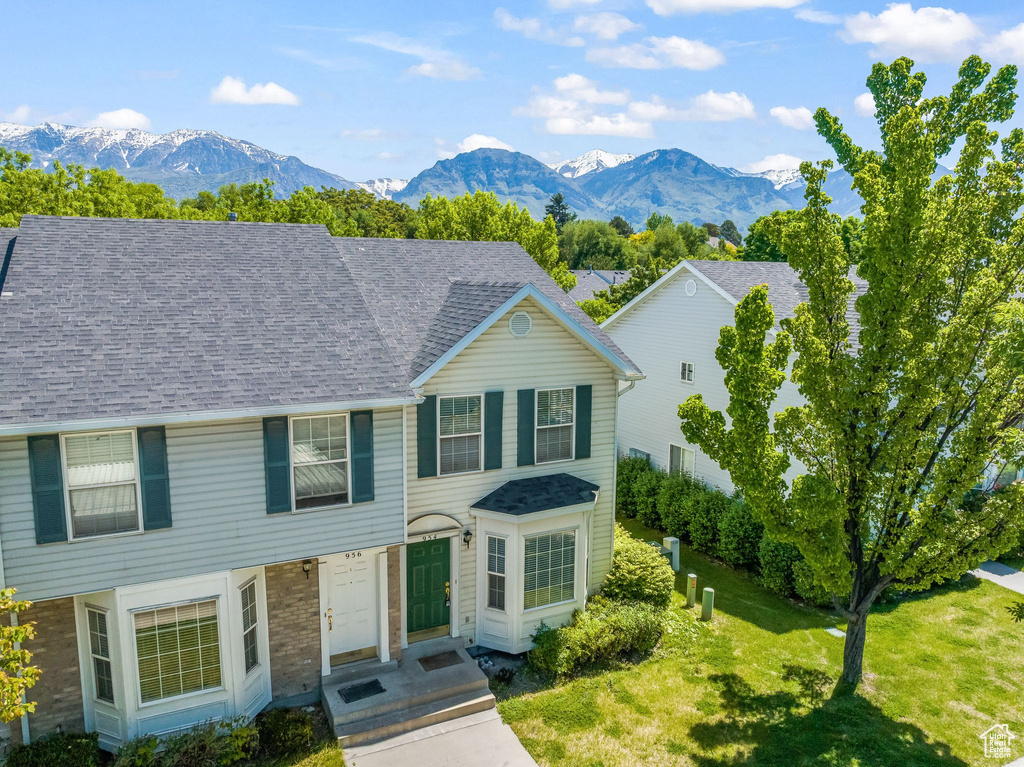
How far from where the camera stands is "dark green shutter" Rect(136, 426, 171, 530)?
32.7 feet

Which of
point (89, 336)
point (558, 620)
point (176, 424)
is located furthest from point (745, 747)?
point (89, 336)

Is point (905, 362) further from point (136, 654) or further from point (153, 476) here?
point (136, 654)

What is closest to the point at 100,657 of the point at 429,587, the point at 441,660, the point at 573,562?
the point at 429,587

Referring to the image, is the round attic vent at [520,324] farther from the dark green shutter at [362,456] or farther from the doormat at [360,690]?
the doormat at [360,690]

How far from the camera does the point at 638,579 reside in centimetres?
1543

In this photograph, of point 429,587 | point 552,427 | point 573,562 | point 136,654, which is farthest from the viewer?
point 552,427

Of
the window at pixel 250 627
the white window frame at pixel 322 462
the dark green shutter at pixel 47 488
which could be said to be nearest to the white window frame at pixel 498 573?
the white window frame at pixel 322 462

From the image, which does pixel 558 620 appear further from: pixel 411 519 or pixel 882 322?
pixel 882 322

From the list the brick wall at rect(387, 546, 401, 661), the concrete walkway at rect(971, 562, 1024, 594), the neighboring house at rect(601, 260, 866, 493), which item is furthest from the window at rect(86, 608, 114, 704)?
the concrete walkway at rect(971, 562, 1024, 594)

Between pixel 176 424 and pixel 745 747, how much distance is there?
1079 cm

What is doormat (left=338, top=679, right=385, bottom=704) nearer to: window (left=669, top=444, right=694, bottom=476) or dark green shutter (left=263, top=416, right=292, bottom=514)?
dark green shutter (left=263, top=416, right=292, bottom=514)

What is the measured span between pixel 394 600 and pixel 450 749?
3025 millimetres

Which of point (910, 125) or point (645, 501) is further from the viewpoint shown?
point (645, 501)

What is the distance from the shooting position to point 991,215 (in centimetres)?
1101
